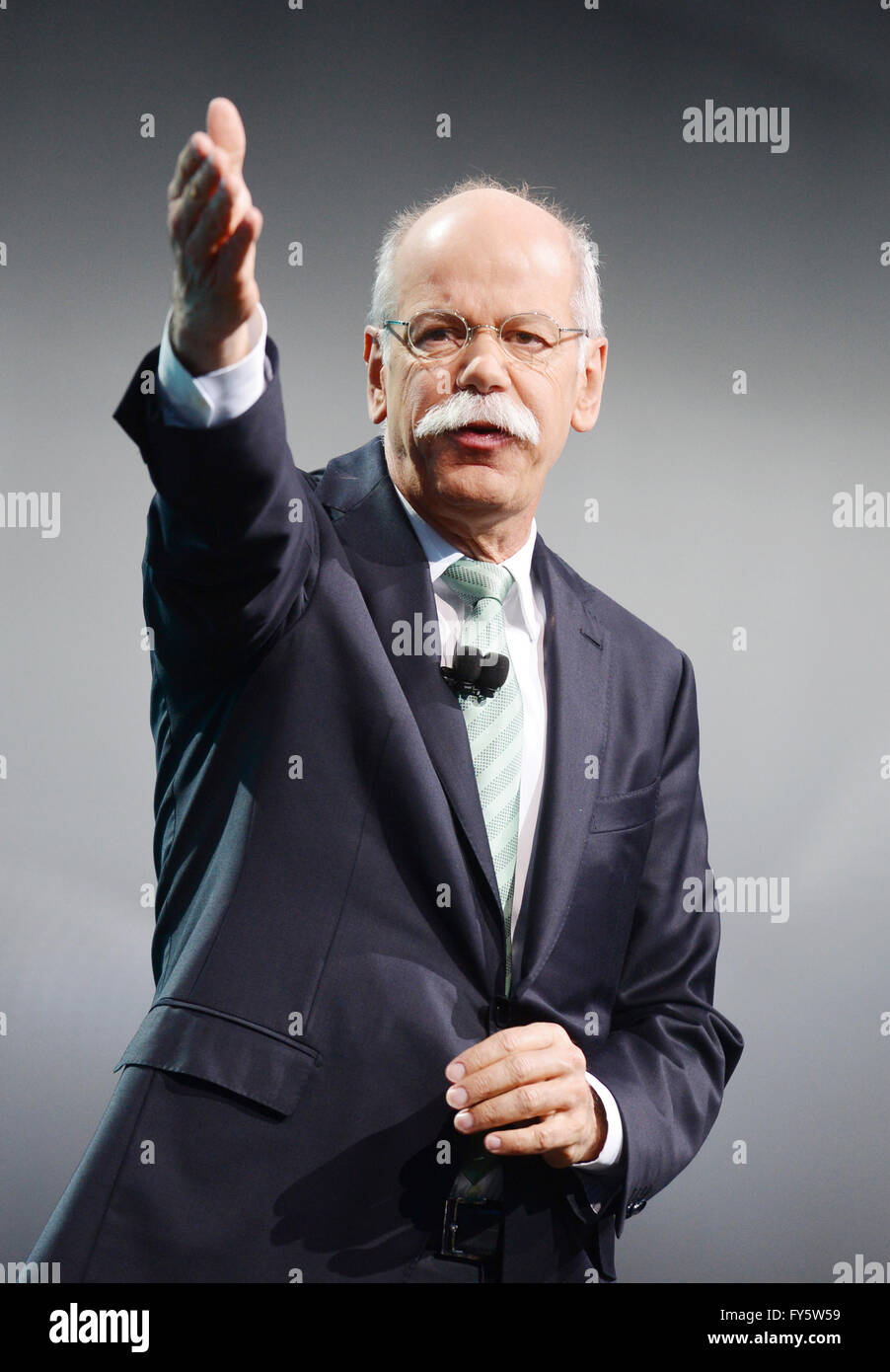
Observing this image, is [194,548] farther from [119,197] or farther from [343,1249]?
[119,197]

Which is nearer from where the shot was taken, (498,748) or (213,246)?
(213,246)

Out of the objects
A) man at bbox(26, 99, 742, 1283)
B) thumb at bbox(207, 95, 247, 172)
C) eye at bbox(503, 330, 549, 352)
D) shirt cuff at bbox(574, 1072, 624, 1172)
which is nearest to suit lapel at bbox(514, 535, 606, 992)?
man at bbox(26, 99, 742, 1283)

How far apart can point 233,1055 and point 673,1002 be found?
1.99ft

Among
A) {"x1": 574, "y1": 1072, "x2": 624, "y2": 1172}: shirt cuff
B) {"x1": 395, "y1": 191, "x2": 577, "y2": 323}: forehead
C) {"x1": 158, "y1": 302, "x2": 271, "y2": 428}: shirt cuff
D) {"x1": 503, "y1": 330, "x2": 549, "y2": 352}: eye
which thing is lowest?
{"x1": 574, "y1": 1072, "x2": 624, "y2": 1172}: shirt cuff

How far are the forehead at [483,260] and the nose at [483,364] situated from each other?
2cm

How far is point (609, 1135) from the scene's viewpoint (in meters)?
1.35

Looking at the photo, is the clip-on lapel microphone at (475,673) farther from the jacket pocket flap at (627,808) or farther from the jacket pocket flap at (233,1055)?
the jacket pocket flap at (233,1055)

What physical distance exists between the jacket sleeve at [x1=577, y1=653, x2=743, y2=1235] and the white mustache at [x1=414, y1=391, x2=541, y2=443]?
44 cm

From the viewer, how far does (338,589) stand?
4.45 feet

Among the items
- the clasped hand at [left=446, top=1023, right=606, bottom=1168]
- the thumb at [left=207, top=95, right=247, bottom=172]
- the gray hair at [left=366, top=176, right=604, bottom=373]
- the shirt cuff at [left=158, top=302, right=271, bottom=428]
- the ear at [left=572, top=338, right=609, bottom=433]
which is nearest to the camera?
the thumb at [left=207, top=95, right=247, bottom=172]

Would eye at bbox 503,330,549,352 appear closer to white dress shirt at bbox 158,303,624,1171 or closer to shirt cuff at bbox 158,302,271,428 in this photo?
white dress shirt at bbox 158,303,624,1171

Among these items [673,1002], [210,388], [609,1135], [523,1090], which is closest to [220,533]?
[210,388]

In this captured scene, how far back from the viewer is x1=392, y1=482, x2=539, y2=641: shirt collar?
1.50 metres

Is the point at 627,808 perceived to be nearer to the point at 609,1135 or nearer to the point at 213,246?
the point at 609,1135
